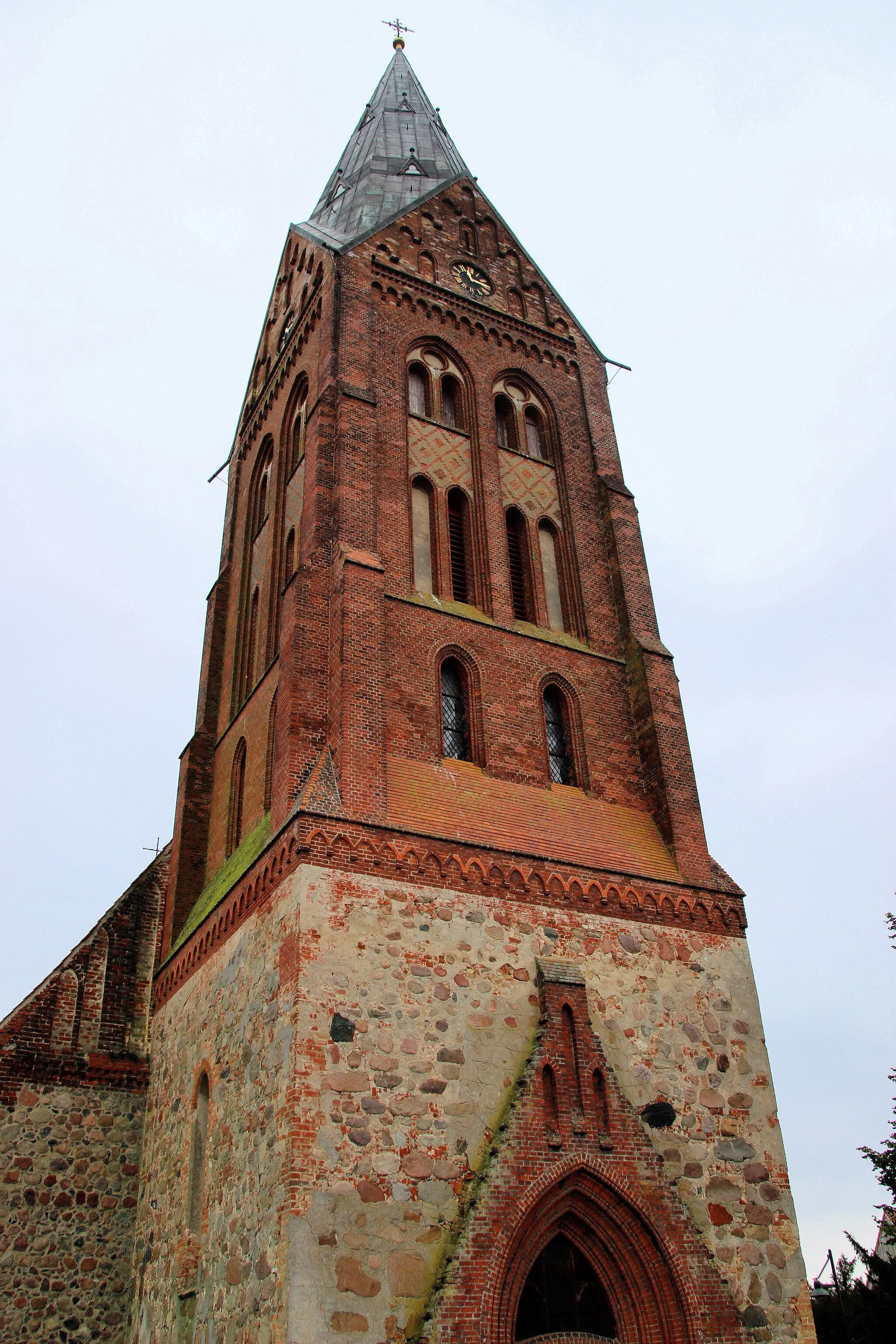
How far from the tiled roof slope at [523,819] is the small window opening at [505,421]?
24.4 ft

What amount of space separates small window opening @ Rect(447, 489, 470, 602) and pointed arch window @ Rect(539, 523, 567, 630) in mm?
1488

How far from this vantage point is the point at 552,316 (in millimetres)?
22531

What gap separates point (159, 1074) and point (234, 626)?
8.10m

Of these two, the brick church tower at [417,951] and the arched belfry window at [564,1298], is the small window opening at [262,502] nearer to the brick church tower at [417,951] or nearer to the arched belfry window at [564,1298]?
the brick church tower at [417,951]

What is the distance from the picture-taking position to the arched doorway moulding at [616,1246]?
11.7 meters

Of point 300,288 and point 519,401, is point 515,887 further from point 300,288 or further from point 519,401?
point 300,288

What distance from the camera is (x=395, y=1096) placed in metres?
11.7

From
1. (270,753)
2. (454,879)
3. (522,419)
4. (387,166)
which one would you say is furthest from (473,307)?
(454,879)

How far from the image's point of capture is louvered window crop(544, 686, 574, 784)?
16.5m

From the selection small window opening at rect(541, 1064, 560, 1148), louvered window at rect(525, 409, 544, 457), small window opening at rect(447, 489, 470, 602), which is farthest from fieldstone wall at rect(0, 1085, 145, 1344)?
louvered window at rect(525, 409, 544, 457)

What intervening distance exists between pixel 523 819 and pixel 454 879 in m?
1.85

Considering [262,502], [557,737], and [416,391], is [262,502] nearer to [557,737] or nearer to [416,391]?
[416,391]

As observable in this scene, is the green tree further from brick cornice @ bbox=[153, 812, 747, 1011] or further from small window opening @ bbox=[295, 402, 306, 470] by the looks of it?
small window opening @ bbox=[295, 402, 306, 470]

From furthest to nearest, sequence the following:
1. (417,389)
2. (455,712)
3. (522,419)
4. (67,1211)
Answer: (522,419)
(417,389)
(455,712)
(67,1211)
